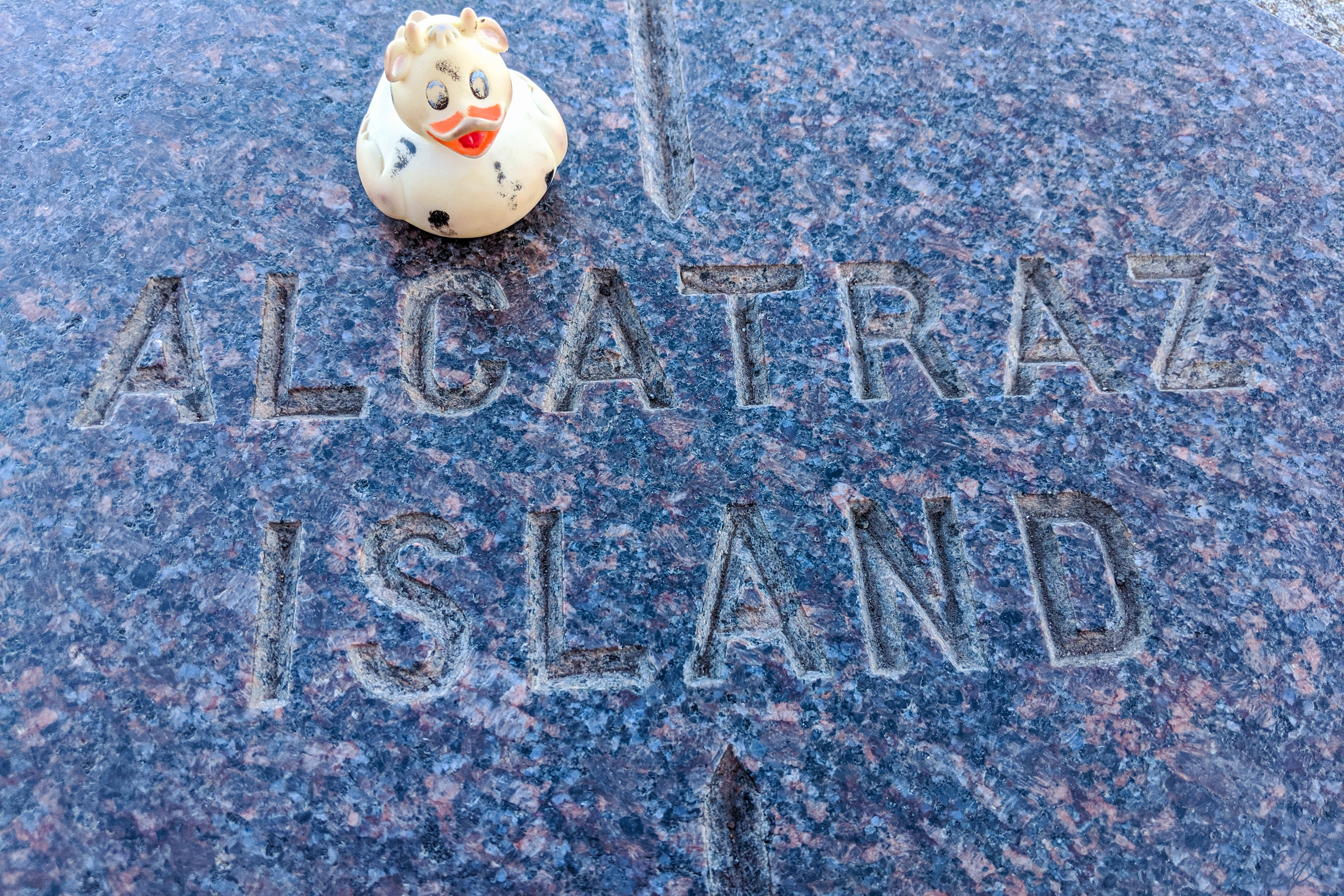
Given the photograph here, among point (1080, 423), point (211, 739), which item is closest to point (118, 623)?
point (211, 739)

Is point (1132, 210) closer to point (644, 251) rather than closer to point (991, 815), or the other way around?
point (644, 251)

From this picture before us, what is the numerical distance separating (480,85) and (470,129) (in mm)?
62

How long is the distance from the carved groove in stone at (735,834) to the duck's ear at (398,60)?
1.04 m

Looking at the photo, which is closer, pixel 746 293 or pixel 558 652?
pixel 558 652

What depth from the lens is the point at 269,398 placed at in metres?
1.43

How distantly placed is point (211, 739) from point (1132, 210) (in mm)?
1735

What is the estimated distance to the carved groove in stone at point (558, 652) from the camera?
1.28 metres

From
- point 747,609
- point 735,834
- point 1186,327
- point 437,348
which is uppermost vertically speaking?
point 1186,327

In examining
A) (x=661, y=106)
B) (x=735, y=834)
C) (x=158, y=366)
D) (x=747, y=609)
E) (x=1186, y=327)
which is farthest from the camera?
(x=661, y=106)

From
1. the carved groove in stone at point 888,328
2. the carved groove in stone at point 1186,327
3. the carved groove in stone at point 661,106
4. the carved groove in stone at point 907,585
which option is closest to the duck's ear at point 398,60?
the carved groove in stone at point 661,106

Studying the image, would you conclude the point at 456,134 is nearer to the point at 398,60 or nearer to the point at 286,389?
the point at 398,60

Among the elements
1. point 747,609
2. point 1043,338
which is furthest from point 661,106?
point 747,609

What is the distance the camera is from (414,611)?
4.29 feet

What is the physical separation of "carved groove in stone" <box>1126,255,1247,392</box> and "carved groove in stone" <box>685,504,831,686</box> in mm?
727
